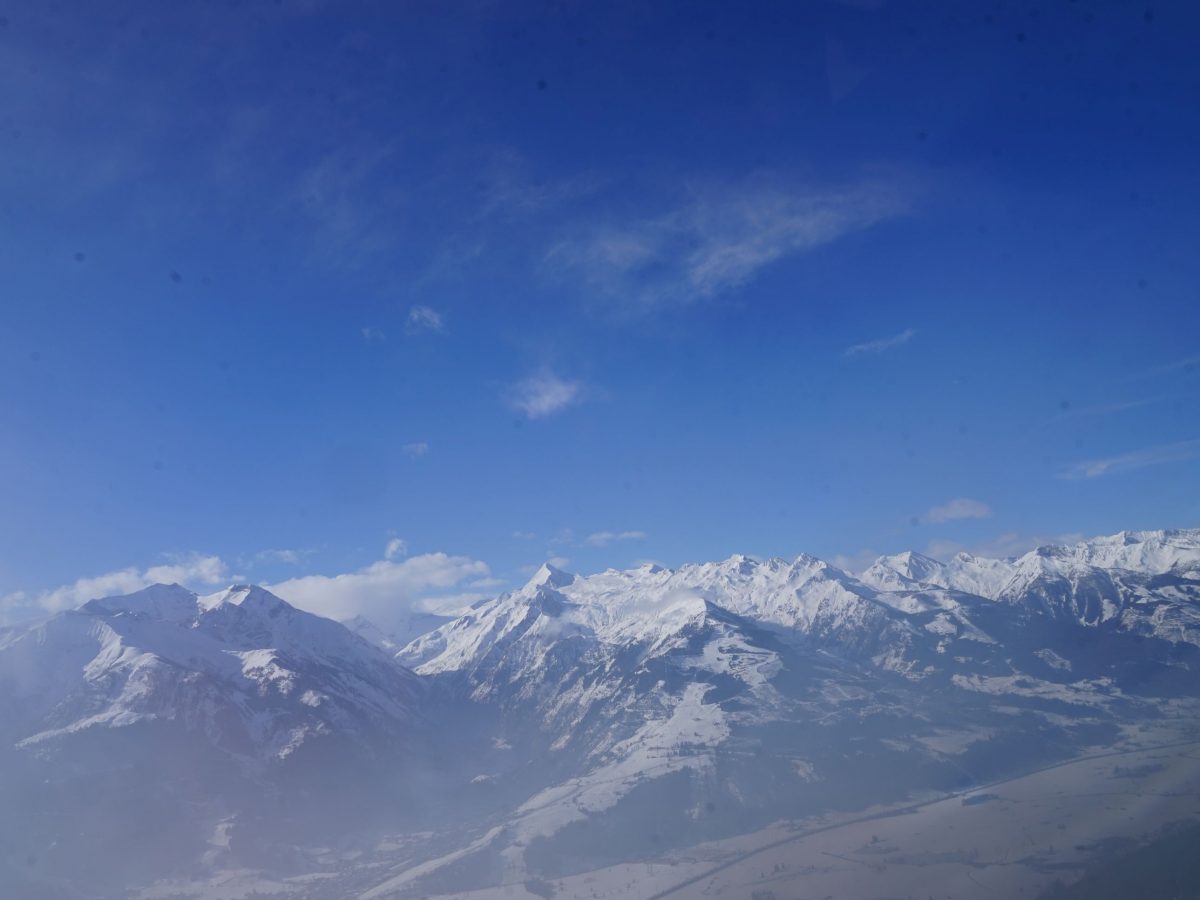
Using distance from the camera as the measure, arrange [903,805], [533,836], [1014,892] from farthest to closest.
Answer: [903,805]
[533,836]
[1014,892]

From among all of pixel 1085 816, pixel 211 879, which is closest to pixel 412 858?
pixel 211 879

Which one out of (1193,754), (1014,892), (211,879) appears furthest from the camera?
(1193,754)

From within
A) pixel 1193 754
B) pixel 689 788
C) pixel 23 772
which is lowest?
pixel 1193 754

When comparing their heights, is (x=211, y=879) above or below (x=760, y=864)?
above

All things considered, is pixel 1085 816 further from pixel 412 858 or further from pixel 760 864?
pixel 412 858

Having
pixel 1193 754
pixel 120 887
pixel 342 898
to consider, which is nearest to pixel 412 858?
pixel 342 898

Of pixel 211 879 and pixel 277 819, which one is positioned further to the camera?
pixel 277 819

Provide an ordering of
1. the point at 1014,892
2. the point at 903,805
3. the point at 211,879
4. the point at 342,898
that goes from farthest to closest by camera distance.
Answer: the point at 903,805, the point at 211,879, the point at 342,898, the point at 1014,892

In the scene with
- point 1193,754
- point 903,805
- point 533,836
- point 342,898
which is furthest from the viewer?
point 1193,754

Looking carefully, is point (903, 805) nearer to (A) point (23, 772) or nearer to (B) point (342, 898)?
(B) point (342, 898)
